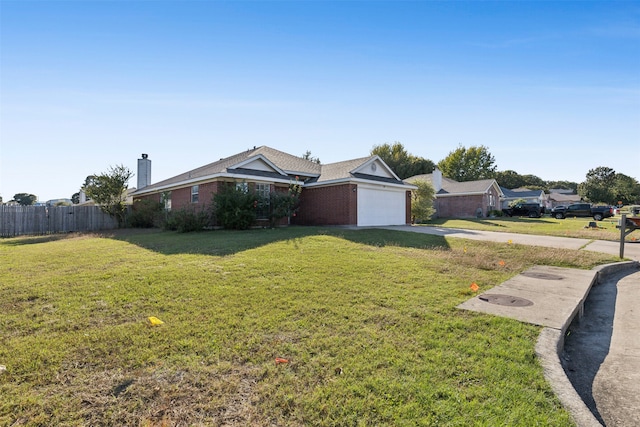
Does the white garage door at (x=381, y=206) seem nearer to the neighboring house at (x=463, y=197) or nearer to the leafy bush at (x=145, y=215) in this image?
the leafy bush at (x=145, y=215)

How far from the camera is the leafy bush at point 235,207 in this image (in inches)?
567

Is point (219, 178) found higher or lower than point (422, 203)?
higher

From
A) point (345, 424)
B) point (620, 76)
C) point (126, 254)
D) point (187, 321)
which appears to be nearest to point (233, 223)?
A: point (126, 254)

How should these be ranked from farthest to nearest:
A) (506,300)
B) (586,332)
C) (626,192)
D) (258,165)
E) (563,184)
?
(563,184) → (626,192) → (258,165) → (506,300) → (586,332)

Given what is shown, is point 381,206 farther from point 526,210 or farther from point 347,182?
point 526,210

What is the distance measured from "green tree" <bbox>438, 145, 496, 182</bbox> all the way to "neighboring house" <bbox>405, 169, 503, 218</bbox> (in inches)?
926

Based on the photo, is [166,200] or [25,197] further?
[25,197]

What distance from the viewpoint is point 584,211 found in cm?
3200

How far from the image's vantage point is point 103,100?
38.7ft

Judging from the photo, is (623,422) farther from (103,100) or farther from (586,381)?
(103,100)

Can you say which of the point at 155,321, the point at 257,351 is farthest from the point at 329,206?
the point at 257,351

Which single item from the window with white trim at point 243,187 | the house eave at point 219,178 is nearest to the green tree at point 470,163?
the house eave at point 219,178

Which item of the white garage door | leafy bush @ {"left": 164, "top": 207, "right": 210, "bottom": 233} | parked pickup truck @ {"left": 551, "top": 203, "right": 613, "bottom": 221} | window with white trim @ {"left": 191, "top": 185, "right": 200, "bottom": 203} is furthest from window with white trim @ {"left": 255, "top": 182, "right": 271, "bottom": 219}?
parked pickup truck @ {"left": 551, "top": 203, "right": 613, "bottom": 221}

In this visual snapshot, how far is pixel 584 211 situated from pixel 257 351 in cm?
3942
